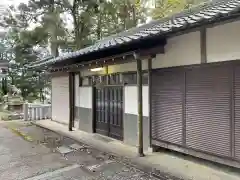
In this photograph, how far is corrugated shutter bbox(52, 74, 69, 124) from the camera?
11.3m

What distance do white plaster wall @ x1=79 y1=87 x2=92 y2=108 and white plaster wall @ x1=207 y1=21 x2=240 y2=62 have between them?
5.40 m

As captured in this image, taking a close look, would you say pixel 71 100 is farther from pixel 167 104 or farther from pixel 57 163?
pixel 167 104

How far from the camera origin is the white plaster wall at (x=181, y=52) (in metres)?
5.14

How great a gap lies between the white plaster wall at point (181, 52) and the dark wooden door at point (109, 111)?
79.8 inches

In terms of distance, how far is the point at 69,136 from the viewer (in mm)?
8664

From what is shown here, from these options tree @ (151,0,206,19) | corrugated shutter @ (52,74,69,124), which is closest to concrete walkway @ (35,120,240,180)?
corrugated shutter @ (52,74,69,124)

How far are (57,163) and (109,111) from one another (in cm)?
297

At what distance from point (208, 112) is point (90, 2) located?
13236 mm

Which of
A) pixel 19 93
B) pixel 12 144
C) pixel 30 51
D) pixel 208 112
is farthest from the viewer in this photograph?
pixel 19 93

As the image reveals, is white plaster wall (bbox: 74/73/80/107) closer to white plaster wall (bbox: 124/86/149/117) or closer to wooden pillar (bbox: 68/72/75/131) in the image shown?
wooden pillar (bbox: 68/72/75/131)

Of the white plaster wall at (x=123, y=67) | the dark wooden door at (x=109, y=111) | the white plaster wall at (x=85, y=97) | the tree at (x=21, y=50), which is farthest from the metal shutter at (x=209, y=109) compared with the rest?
the tree at (x=21, y=50)

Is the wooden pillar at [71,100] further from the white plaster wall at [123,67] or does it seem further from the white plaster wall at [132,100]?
the white plaster wall at [132,100]

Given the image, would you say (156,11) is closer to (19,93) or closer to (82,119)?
(82,119)

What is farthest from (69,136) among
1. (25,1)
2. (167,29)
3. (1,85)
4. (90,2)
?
(1,85)
